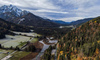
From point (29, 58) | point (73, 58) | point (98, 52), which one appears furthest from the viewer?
point (29, 58)

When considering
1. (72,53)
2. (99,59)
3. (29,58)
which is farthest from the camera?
(29,58)

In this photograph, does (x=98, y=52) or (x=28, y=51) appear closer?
(x=98, y=52)

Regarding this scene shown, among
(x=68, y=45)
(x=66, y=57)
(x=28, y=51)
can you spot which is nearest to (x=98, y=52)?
(x=66, y=57)

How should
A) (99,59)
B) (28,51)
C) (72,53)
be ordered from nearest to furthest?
(99,59) → (72,53) → (28,51)

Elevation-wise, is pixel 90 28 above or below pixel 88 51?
above

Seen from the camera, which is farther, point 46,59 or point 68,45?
point 68,45

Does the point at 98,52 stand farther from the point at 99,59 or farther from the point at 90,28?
the point at 90,28

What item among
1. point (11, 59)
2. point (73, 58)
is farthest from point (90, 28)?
point (11, 59)

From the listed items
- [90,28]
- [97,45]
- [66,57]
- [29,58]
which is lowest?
[29,58]

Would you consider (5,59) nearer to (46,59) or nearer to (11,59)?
(11,59)
